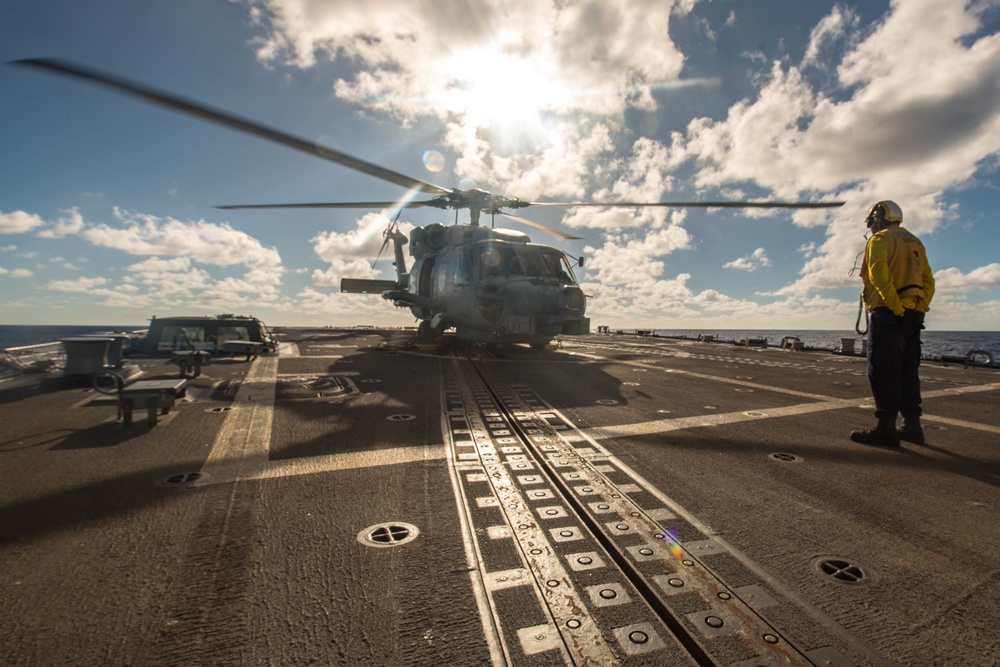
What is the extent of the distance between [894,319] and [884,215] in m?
1.38

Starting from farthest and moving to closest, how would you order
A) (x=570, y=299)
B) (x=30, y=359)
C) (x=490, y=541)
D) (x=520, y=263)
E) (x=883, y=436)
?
(x=520, y=263)
(x=570, y=299)
(x=30, y=359)
(x=883, y=436)
(x=490, y=541)

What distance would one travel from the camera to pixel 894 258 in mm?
5547

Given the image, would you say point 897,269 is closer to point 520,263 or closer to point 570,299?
point 570,299

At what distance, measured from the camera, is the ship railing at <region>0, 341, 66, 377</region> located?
378 inches

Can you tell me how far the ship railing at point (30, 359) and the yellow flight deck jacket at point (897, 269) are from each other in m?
14.1

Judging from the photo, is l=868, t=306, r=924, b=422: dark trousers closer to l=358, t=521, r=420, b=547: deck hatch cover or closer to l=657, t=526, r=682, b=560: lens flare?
l=657, t=526, r=682, b=560: lens flare

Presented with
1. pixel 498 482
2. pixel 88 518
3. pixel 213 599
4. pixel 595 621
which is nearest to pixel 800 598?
pixel 595 621

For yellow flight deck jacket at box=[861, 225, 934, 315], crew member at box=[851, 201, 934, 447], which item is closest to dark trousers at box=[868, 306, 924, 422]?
crew member at box=[851, 201, 934, 447]

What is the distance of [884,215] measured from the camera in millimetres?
5750

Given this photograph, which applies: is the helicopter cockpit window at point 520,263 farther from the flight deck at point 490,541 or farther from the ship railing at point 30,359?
the ship railing at point 30,359

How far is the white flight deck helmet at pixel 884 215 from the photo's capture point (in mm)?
5699

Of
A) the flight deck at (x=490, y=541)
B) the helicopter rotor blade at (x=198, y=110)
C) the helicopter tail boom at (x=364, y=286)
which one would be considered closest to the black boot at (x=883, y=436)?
the flight deck at (x=490, y=541)

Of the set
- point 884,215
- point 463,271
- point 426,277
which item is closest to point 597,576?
point 884,215

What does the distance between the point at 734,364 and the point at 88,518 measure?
52.7 feet
